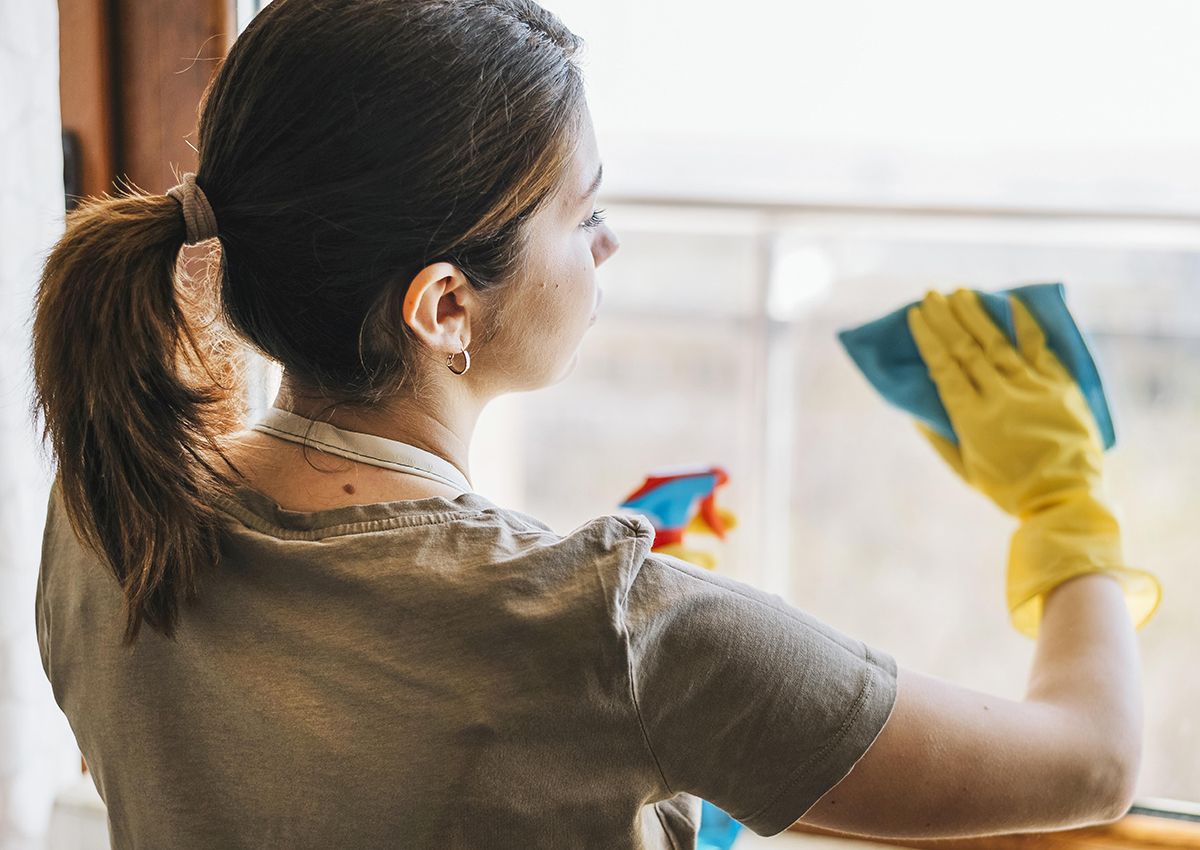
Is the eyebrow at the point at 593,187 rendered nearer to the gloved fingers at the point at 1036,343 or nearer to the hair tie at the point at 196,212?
the hair tie at the point at 196,212

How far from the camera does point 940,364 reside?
93 centimetres

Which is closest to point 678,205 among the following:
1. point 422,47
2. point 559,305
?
point 559,305

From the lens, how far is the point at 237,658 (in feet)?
2.01

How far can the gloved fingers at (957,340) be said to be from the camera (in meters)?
0.92

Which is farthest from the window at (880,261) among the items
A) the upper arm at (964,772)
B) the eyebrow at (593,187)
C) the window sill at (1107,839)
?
the upper arm at (964,772)

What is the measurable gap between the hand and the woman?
21 cm

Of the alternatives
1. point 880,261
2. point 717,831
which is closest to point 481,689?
point 717,831

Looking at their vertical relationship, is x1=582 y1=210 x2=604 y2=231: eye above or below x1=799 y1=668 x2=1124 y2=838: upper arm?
above

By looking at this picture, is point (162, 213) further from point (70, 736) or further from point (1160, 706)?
point (1160, 706)

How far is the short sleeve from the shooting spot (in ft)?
1.89

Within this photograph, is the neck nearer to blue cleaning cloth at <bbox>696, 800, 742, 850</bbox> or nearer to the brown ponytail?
the brown ponytail

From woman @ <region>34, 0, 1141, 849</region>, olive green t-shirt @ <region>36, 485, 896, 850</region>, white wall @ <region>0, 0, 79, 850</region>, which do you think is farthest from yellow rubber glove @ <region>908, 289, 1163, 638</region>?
white wall @ <region>0, 0, 79, 850</region>

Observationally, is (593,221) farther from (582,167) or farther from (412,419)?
(412,419)

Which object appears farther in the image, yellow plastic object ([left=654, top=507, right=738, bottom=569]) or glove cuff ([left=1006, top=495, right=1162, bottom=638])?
yellow plastic object ([left=654, top=507, right=738, bottom=569])
